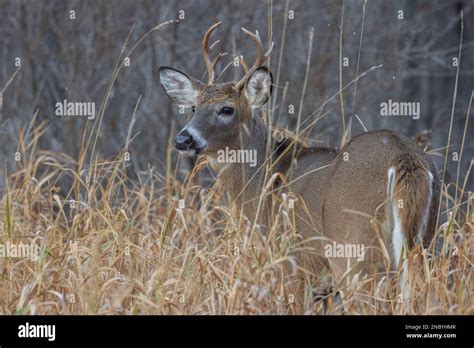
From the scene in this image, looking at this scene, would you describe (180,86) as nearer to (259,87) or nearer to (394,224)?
(259,87)

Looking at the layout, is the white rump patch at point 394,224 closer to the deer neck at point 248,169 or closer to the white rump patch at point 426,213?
the white rump patch at point 426,213

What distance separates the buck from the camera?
5.24 metres

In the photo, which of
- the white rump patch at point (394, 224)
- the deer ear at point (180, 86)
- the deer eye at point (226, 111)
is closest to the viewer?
the white rump patch at point (394, 224)

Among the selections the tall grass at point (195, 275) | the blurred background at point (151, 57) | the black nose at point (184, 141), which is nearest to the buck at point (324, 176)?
the black nose at point (184, 141)

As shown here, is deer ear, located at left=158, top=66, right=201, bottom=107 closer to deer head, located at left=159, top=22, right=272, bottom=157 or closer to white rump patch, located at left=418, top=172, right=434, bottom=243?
deer head, located at left=159, top=22, right=272, bottom=157

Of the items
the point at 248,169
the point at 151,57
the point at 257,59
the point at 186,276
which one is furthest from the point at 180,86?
the point at 151,57

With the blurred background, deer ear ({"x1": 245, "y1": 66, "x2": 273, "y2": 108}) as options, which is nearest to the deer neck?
deer ear ({"x1": 245, "y1": 66, "x2": 273, "y2": 108})

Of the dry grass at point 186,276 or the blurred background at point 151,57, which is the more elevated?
the blurred background at point 151,57

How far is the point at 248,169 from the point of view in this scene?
254 inches

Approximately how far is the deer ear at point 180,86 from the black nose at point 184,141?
0.50 meters

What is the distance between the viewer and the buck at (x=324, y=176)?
5242 millimetres

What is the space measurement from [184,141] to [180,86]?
0.74 metres
